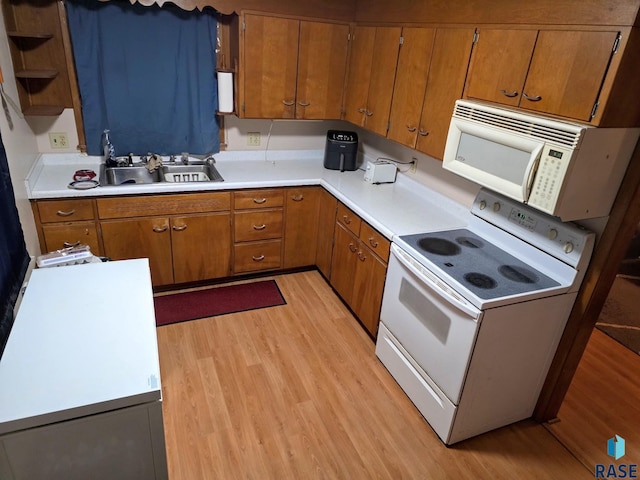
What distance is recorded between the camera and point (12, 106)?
7.57 feet

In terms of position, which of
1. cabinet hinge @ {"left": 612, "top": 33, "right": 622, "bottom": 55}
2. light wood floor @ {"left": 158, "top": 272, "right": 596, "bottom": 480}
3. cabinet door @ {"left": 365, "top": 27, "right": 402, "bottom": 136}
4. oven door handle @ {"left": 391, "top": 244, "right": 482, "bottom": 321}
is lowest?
light wood floor @ {"left": 158, "top": 272, "right": 596, "bottom": 480}

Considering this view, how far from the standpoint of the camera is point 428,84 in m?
2.45

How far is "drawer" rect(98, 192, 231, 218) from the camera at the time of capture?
2.75m

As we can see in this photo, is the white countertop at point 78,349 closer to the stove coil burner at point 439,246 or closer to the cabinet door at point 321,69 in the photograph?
the stove coil burner at point 439,246

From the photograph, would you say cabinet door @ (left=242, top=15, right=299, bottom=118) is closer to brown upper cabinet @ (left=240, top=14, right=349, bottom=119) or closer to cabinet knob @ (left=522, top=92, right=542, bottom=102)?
brown upper cabinet @ (left=240, top=14, right=349, bottom=119)

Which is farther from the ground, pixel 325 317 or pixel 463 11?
pixel 463 11

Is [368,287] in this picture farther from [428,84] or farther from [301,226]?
[428,84]

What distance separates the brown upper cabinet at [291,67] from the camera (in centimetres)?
294

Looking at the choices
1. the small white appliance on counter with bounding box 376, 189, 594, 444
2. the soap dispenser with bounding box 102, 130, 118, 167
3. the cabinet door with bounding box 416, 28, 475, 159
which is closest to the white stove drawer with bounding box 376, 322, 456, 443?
the small white appliance on counter with bounding box 376, 189, 594, 444

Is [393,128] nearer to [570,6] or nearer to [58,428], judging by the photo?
[570,6]

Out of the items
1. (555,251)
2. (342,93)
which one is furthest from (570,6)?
(342,93)

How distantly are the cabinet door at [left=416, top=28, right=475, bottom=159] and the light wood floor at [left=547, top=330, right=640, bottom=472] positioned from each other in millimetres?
1644

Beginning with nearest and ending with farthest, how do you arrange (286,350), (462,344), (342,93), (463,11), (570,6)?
(570,6) → (462,344) → (463,11) → (286,350) → (342,93)

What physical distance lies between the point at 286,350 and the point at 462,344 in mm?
1179
